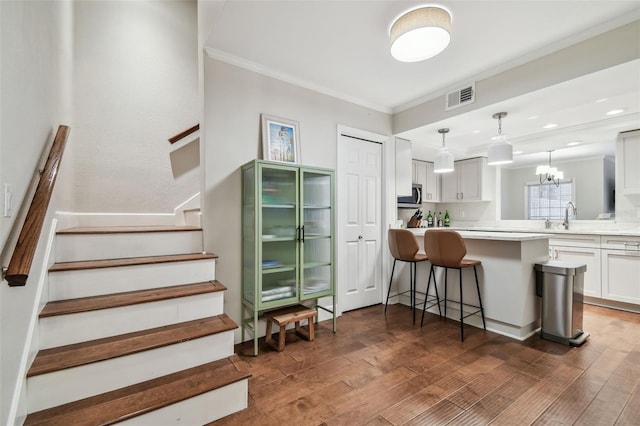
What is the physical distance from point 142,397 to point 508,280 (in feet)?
10.0

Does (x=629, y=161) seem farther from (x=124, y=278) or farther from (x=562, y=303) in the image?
(x=124, y=278)

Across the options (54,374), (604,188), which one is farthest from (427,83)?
(604,188)

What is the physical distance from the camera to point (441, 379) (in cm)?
201

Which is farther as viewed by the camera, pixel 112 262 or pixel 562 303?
pixel 562 303

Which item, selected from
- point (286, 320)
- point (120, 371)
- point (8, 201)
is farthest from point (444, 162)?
point (8, 201)

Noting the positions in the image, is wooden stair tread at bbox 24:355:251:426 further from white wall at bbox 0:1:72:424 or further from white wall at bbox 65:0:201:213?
white wall at bbox 65:0:201:213

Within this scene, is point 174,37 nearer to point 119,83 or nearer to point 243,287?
point 119,83

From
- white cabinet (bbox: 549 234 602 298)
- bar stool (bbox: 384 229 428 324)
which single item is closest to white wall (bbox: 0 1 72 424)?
bar stool (bbox: 384 229 428 324)

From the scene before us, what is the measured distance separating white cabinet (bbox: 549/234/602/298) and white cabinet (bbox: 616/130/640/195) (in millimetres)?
899

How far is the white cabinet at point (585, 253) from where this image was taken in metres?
3.63

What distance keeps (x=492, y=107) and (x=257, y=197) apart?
2.57 metres

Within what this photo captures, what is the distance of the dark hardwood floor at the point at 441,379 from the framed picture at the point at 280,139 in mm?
1779

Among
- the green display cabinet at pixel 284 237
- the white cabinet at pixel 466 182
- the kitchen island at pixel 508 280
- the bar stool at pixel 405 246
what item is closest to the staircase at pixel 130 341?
the green display cabinet at pixel 284 237

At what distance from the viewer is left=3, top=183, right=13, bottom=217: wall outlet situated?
1192 mm
